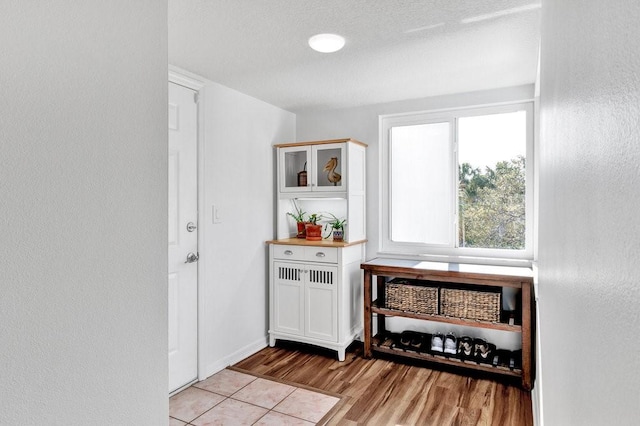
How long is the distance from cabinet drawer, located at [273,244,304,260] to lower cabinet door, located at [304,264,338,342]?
0.12 metres

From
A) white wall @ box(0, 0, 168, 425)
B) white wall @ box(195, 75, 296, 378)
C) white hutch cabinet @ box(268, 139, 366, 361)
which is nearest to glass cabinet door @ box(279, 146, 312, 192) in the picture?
white hutch cabinet @ box(268, 139, 366, 361)

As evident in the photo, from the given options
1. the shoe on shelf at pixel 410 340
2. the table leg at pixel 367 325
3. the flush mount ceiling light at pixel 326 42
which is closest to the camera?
the flush mount ceiling light at pixel 326 42

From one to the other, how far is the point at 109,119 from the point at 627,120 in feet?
4.59

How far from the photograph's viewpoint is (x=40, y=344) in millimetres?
1127

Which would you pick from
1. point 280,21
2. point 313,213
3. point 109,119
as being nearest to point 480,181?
point 313,213

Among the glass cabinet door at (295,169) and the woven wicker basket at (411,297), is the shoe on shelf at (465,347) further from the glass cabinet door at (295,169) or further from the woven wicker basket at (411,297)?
the glass cabinet door at (295,169)

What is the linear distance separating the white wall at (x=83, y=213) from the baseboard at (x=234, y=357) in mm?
1663

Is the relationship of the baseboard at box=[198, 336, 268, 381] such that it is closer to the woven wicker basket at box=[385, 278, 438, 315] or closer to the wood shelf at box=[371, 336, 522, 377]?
the wood shelf at box=[371, 336, 522, 377]

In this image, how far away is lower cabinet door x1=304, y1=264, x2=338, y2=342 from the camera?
3.45 m

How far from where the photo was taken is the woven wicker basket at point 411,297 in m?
3.19

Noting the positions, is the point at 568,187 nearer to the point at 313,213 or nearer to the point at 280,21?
the point at 280,21

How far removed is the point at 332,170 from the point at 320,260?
2.66 ft

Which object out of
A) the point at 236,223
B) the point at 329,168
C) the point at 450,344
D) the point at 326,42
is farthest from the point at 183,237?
the point at 450,344

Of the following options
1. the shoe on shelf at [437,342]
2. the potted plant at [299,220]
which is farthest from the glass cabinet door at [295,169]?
the shoe on shelf at [437,342]
